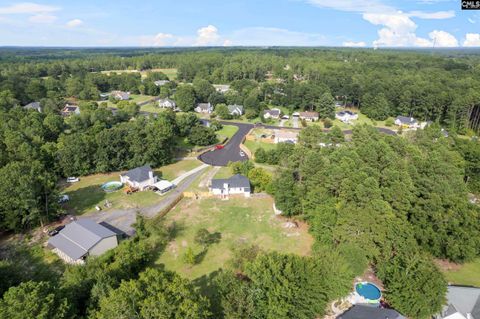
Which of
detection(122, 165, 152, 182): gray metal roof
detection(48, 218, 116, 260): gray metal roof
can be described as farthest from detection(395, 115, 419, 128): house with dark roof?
detection(48, 218, 116, 260): gray metal roof

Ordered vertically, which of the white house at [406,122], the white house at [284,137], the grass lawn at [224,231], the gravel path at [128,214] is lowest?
the grass lawn at [224,231]

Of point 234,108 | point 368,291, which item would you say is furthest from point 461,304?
point 234,108

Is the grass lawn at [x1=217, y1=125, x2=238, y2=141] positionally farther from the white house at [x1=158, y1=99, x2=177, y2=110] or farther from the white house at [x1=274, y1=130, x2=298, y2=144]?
the white house at [x1=158, y1=99, x2=177, y2=110]

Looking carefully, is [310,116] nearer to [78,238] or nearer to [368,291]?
[368,291]

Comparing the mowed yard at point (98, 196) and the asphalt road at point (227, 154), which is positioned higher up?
the asphalt road at point (227, 154)

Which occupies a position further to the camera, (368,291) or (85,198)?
(85,198)

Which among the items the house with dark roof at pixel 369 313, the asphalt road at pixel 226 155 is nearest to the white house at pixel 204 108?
the asphalt road at pixel 226 155

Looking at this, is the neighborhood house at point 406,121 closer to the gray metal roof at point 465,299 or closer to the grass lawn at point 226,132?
the grass lawn at point 226,132
